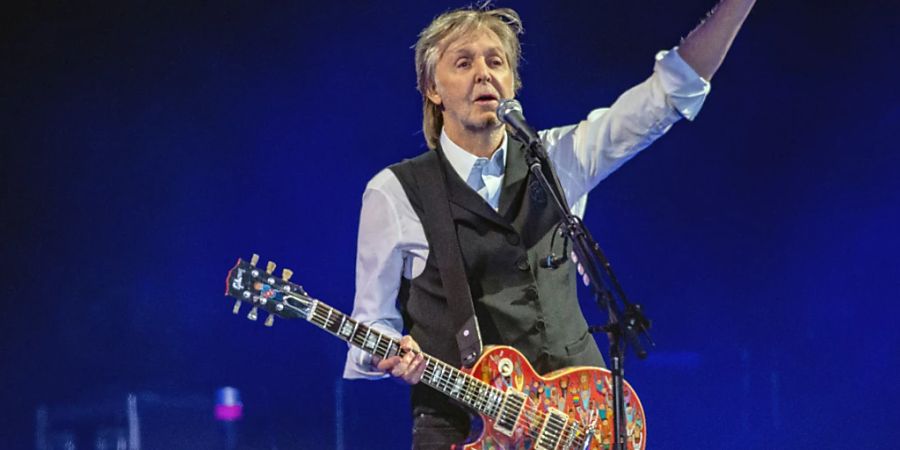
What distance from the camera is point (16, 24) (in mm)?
4836

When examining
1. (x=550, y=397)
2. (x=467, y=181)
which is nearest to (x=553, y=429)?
(x=550, y=397)

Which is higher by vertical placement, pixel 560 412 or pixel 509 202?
pixel 509 202

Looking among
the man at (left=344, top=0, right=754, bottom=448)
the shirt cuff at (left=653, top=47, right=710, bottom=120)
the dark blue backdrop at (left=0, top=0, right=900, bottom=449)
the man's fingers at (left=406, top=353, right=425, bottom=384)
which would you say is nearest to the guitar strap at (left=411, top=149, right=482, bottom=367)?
the man at (left=344, top=0, right=754, bottom=448)

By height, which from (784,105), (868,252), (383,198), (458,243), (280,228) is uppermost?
(784,105)

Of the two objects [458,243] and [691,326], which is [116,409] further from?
[691,326]

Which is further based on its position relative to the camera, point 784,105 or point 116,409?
point 784,105

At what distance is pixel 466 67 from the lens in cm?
313

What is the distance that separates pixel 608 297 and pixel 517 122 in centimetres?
51

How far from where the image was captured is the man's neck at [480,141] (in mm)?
3109

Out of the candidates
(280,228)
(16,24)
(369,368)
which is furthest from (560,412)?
(16,24)

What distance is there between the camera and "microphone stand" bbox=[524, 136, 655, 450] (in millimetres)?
2344

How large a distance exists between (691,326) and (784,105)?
1.34 m

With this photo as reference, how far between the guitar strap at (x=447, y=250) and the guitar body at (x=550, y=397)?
6 centimetres

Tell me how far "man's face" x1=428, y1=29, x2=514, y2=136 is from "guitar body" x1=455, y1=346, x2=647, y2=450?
0.73 meters
